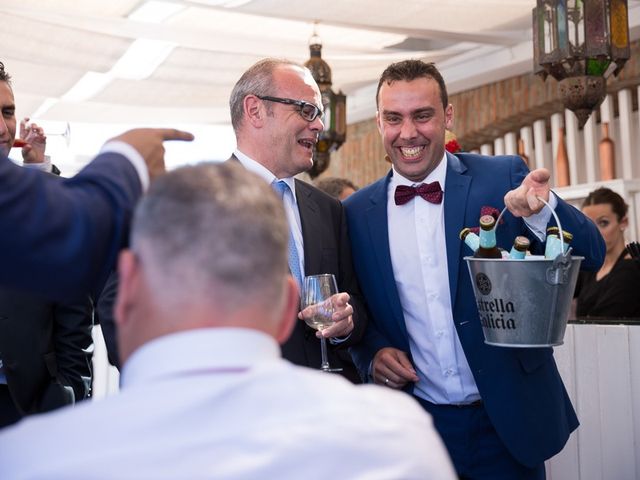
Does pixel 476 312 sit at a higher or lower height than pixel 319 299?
lower

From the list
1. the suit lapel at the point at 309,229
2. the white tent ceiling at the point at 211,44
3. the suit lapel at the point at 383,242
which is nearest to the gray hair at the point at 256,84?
the suit lapel at the point at 309,229

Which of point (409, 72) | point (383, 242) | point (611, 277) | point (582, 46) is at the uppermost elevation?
point (582, 46)

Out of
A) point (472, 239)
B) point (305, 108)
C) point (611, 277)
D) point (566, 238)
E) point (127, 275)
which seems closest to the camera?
point (127, 275)

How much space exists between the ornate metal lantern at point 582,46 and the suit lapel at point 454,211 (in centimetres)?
164

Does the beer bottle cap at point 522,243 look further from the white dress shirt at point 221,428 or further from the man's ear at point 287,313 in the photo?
the white dress shirt at point 221,428

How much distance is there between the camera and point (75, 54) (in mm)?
6387

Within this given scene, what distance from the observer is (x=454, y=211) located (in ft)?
8.84

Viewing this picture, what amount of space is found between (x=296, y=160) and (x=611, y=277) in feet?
8.88

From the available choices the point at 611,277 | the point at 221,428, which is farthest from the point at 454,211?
the point at 611,277

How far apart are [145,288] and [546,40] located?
3.69 m

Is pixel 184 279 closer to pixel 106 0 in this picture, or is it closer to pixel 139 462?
pixel 139 462

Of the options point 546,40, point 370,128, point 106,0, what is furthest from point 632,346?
point 370,128

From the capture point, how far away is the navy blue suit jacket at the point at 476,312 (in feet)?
8.36

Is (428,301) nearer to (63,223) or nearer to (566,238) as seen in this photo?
(566,238)
